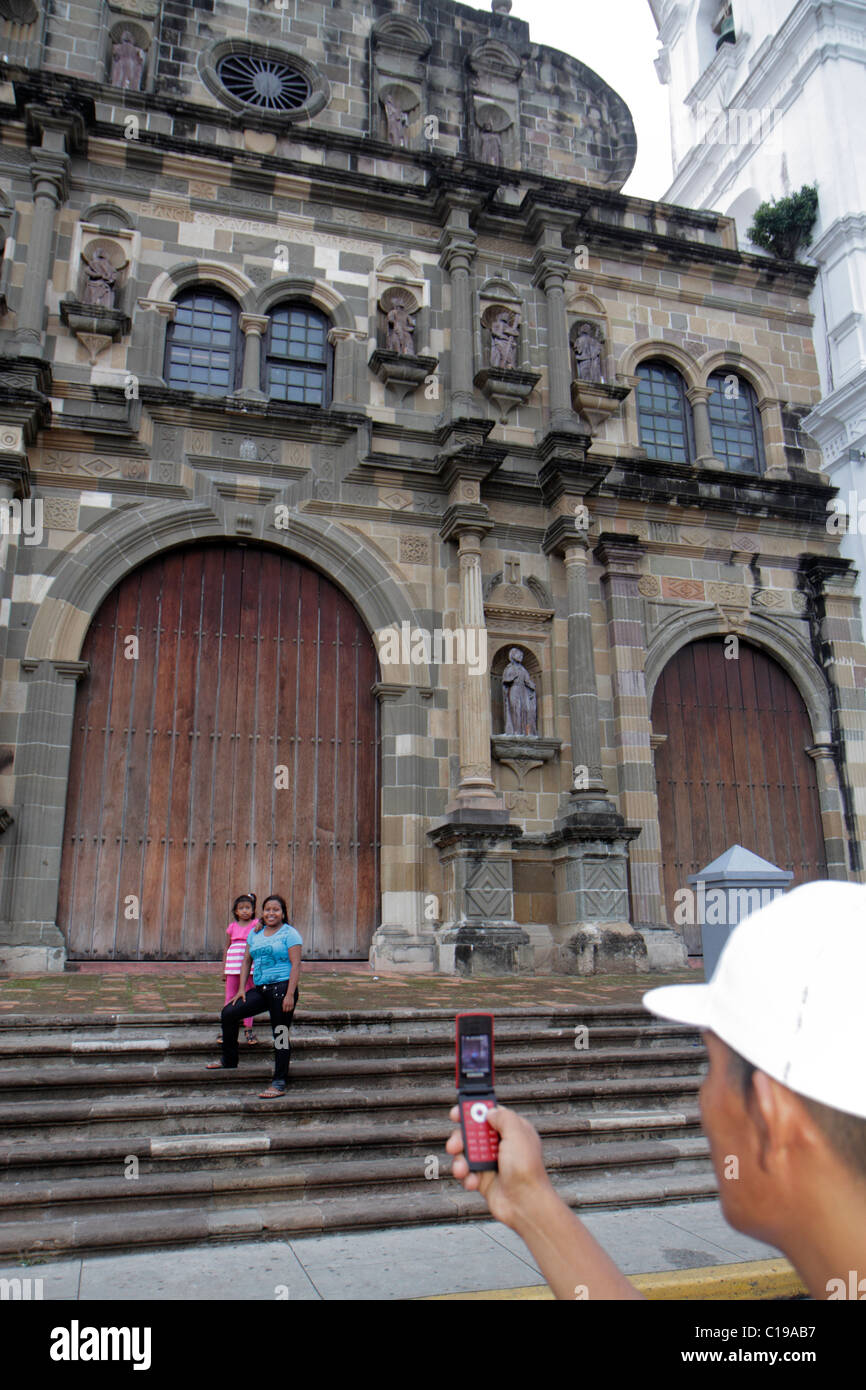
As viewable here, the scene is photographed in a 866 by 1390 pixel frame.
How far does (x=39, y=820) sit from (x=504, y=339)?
9.12m

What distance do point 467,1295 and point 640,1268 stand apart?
0.90 meters

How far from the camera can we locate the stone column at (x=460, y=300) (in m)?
14.0

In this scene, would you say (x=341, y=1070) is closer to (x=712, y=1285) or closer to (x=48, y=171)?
(x=712, y=1285)

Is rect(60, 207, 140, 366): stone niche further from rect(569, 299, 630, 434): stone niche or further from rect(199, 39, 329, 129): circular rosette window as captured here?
rect(569, 299, 630, 434): stone niche

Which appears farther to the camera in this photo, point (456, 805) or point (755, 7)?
point (755, 7)

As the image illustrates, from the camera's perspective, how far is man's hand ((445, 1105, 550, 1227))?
1739 mm

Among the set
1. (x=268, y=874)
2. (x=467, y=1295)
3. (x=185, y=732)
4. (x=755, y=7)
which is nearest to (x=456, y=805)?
(x=268, y=874)

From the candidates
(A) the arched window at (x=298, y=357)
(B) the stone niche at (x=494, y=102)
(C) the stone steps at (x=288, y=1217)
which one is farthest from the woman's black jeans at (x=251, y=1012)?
(B) the stone niche at (x=494, y=102)

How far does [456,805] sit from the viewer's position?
40.5 feet

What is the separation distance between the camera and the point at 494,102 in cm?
1630

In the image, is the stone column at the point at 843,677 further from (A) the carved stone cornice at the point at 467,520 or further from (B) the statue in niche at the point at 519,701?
(A) the carved stone cornice at the point at 467,520

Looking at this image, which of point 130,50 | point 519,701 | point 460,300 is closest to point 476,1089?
point 519,701

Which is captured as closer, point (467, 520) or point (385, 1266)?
point (385, 1266)

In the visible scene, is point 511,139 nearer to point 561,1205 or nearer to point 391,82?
point 391,82
